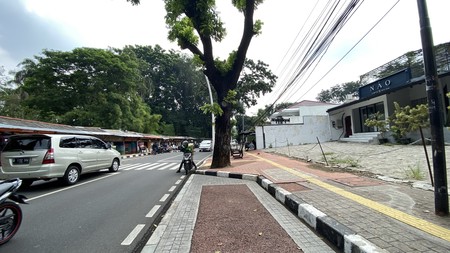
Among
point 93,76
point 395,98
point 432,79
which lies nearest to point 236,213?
point 432,79

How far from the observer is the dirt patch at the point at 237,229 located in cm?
341

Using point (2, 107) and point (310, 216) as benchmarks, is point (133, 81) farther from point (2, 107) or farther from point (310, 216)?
point (310, 216)

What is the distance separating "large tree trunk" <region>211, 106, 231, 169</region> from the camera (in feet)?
38.9

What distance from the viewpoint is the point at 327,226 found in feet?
12.0

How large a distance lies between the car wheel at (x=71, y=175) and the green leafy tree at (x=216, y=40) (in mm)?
5664

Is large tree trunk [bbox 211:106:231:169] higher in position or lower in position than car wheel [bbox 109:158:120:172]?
higher

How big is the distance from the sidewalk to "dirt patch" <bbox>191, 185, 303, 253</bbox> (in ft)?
0.51

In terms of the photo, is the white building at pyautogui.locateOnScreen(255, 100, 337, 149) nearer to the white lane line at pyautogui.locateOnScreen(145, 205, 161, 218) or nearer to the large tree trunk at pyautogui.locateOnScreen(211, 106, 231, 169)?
the large tree trunk at pyautogui.locateOnScreen(211, 106, 231, 169)

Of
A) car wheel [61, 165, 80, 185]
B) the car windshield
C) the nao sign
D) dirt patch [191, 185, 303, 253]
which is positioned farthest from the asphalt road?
the nao sign

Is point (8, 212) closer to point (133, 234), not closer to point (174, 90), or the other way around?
point (133, 234)

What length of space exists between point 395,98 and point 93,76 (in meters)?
30.0

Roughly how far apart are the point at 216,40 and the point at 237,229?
383 inches

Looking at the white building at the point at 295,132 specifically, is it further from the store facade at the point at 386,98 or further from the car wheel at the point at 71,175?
the car wheel at the point at 71,175

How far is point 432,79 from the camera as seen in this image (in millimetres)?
3971
